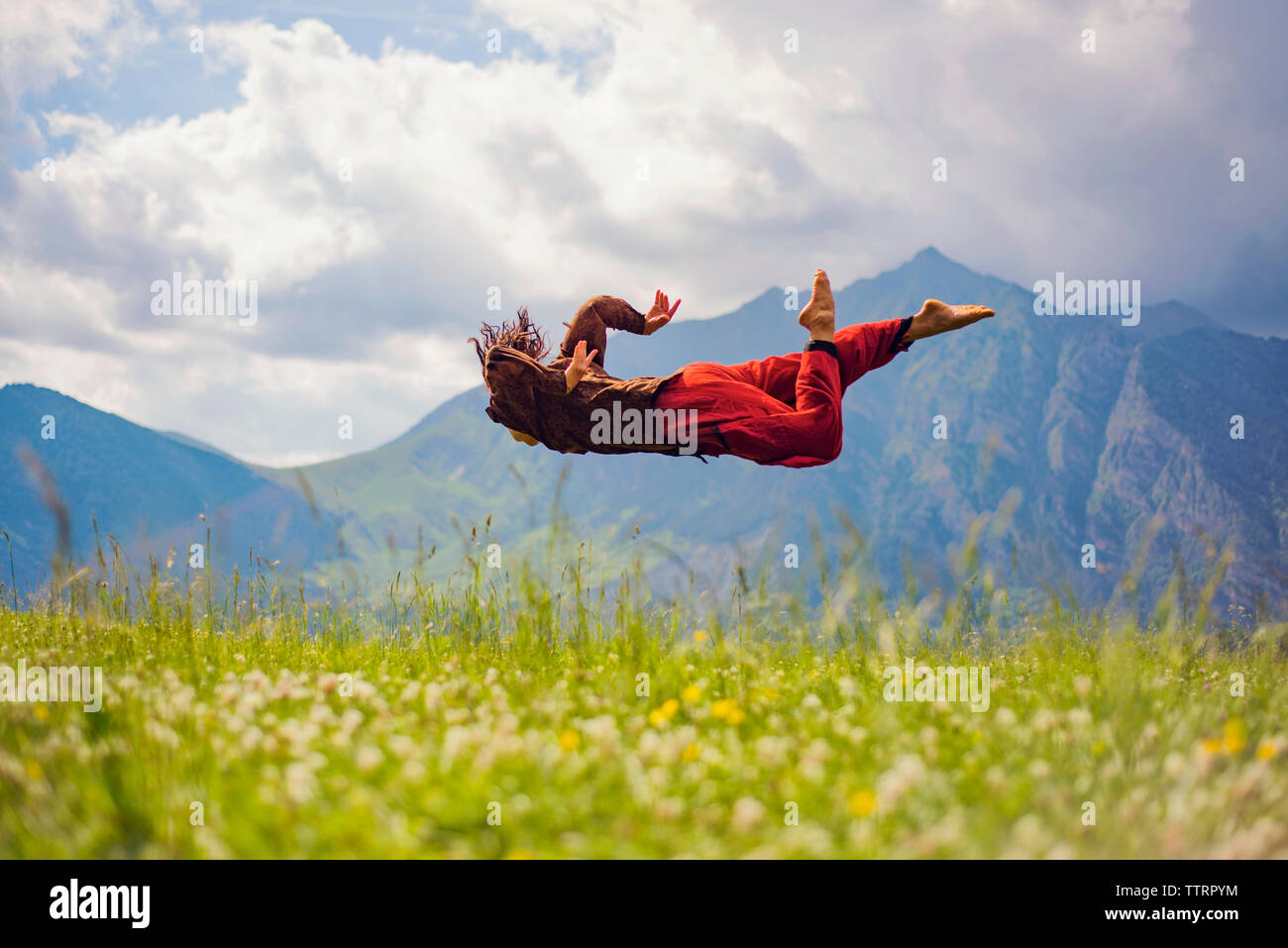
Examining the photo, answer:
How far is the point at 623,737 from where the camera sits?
357 centimetres

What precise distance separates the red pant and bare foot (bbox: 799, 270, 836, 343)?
0.17 metres

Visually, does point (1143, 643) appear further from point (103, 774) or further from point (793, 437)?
point (103, 774)

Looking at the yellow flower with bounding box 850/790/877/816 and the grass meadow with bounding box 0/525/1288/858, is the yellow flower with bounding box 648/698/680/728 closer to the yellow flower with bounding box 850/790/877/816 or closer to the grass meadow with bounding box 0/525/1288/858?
the grass meadow with bounding box 0/525/1288/858

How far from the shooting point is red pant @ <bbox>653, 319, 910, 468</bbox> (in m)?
6.39

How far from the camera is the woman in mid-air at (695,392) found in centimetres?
641

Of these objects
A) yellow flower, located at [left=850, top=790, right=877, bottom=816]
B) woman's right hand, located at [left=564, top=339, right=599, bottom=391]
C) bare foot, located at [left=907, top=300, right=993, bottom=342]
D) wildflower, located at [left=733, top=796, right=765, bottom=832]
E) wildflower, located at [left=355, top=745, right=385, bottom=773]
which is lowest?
wildflower, located at [left=733, top=796, right=765, bottom=832]

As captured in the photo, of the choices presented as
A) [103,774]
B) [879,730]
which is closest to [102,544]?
[103,774]

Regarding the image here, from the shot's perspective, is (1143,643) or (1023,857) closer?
(1023,857)

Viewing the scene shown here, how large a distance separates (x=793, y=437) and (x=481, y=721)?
3.50m

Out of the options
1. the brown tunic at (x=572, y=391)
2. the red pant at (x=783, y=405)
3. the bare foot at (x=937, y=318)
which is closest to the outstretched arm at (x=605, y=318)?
the brown tunic at (x=572, y=391)

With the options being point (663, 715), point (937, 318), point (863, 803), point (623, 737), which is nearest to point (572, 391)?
point (937, 318)

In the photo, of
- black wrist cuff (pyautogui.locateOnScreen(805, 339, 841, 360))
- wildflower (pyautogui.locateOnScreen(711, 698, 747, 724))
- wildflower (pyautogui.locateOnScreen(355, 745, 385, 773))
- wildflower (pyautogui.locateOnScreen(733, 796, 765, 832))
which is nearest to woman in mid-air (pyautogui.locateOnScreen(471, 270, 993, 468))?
black wrist cuff (pyautogui.locateOnScreen(805, 339, 841, 360))

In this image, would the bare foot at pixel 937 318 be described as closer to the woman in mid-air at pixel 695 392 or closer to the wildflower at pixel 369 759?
the woman in mid-air at pixel 695 392
